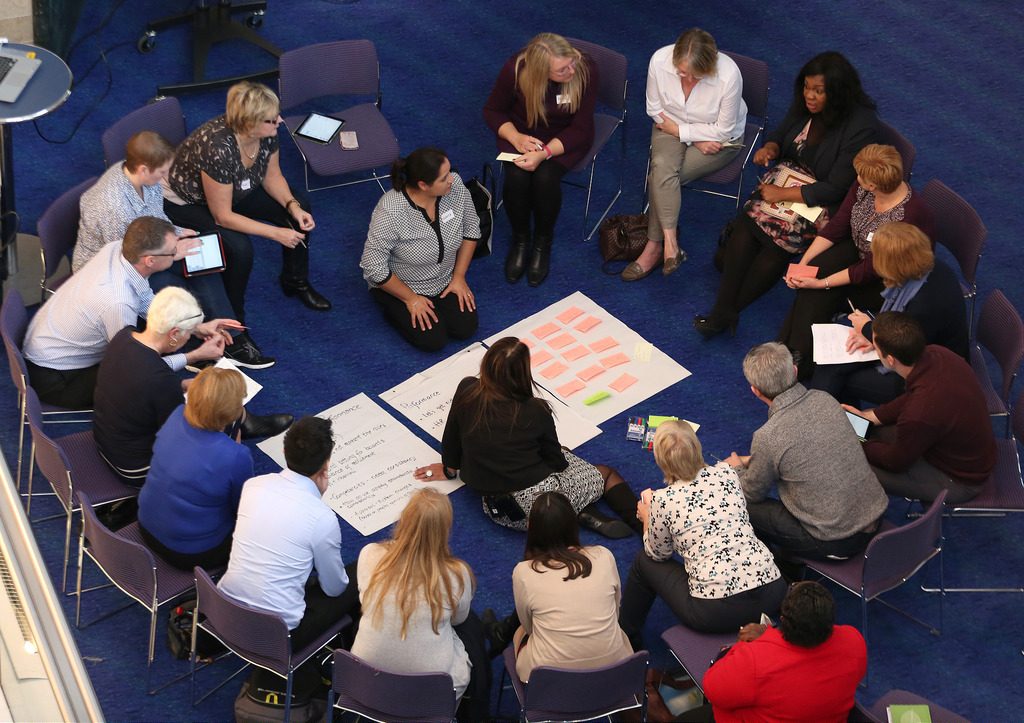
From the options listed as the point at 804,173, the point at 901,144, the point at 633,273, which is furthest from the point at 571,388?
the point at 901,144

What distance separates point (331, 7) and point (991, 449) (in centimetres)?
587

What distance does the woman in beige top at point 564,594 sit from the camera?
→ 187 inches

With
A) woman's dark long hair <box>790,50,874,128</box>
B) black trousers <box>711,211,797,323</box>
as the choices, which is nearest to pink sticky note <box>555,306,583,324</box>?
black trousers <box>711,211,797,323</box>

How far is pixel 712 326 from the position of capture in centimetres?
716

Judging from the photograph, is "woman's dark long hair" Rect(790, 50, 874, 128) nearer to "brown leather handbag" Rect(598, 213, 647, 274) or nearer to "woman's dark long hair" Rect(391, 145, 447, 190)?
"brown leather handbag" Rect(598, 213, 647, 274)

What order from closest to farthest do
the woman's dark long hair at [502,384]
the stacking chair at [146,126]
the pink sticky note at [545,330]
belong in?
the woman's dark long hair at [502,384]
the stacking chair at [146,126]
the pink sticky note at [545,330]

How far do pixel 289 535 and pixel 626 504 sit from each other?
1873 mm

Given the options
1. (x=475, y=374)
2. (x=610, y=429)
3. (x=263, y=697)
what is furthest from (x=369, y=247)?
(x=263, y=697)

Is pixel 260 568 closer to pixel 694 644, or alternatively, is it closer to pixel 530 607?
pixel 530 607

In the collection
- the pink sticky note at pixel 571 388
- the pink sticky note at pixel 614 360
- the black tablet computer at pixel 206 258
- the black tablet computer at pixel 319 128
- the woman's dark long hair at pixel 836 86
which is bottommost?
the pink sticky note at pixel 571 388

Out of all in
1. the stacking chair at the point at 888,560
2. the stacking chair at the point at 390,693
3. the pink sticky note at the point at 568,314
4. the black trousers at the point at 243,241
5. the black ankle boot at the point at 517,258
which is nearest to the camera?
the stacking chair at the point at 390,693

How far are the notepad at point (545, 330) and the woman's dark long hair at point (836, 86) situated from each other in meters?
1.88

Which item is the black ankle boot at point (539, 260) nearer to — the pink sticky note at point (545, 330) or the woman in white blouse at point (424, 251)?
the pink sticky note at point (545, 330)

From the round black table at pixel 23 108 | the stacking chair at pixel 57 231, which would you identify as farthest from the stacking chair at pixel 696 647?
the round black table at pixel 23 108
